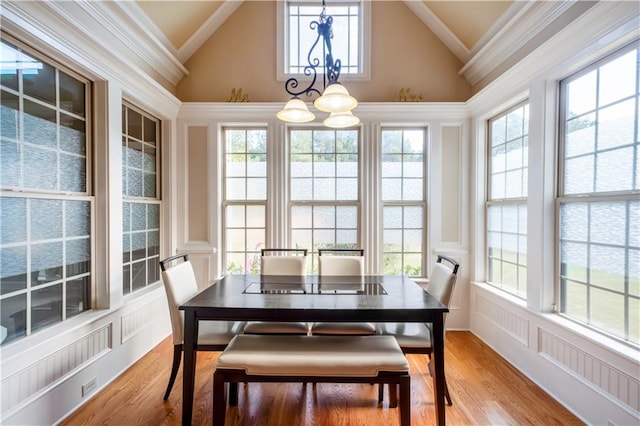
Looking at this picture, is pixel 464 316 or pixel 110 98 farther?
pixel 464 316

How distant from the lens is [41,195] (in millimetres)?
1822

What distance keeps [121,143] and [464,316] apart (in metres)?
3.83

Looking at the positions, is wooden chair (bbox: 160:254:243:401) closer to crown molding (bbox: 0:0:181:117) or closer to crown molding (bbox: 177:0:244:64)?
crown molding (bbox: 0:0:181:117)

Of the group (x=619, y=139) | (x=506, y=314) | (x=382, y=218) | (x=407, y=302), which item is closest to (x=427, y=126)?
(x=382, y=218)

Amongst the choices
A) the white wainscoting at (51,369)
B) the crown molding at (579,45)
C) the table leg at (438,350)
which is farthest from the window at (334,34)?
the white wainscoting at (51,369)

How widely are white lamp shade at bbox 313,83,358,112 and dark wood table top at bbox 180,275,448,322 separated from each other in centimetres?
122

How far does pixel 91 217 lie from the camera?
2238mm

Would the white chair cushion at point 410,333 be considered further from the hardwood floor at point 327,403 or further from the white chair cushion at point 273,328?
the white chair cushion at point 273,328

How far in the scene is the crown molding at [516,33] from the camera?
2.14m

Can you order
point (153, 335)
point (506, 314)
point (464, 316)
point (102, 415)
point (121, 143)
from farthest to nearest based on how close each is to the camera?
point (464, 316) → point (153, 335) → point (506, 314) → point (121, 143) → point (102, 415)

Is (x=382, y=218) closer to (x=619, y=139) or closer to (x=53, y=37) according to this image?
(x=619, y=139)

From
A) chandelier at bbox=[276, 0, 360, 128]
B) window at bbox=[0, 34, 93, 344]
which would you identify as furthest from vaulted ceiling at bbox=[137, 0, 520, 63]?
chandelier at bbox=[276, 0, 360, 128]

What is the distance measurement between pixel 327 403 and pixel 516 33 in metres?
3.30

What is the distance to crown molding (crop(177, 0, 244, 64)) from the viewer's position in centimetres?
322
